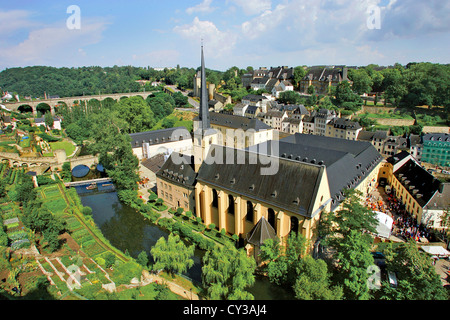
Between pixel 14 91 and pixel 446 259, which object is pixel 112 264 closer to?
pixel 446 259

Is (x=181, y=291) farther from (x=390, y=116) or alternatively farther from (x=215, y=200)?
(x=390, y=116)

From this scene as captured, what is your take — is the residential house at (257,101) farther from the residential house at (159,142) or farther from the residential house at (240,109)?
the residential house at (159,142)

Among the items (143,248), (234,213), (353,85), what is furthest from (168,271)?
(353,85)

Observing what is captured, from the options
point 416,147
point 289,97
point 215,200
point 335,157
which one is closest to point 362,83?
point 289,97

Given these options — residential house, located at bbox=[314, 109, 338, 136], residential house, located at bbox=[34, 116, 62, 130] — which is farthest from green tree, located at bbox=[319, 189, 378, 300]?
residential house, located at bbox=[34, 116, 62, 130]

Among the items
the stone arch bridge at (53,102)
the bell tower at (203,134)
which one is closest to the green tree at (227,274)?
the bell tower at (203,134)

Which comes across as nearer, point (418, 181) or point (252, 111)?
point (418, 181)

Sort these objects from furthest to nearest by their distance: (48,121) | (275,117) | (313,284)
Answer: (48,121)
(275,117)
(313,284)
